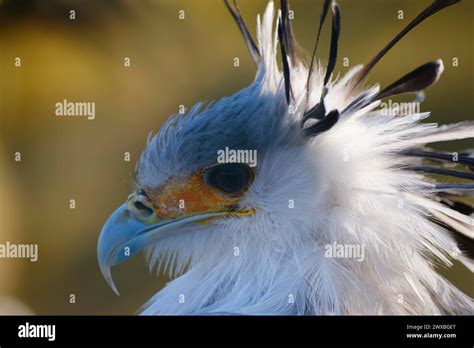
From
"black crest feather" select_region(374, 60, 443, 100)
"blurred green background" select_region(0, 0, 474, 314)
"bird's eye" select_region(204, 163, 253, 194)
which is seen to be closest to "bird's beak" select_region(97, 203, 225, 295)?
"bird's eye" select_region(204, 163, 253, 194)

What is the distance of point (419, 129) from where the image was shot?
2320 mm

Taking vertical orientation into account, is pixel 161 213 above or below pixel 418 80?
below

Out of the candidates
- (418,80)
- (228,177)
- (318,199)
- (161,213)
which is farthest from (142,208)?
(418,80)

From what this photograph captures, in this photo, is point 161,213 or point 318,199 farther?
point 161,213

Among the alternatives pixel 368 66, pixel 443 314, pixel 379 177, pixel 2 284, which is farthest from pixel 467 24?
pixel 2 284

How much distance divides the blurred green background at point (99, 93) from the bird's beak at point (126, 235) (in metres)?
1.25

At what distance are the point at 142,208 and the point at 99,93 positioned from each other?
1.64 m

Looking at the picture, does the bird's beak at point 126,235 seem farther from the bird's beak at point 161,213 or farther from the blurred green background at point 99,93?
the blurred green background at point 99,93

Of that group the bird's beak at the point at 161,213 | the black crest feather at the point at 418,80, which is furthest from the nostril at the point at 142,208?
the black crest feather at the point at 418,80

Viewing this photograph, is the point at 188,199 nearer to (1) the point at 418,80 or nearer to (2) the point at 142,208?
(2) the point at 142,208

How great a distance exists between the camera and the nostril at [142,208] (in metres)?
2.45

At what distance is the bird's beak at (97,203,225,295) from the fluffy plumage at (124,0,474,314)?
53mm

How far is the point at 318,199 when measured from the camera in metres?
2.34
